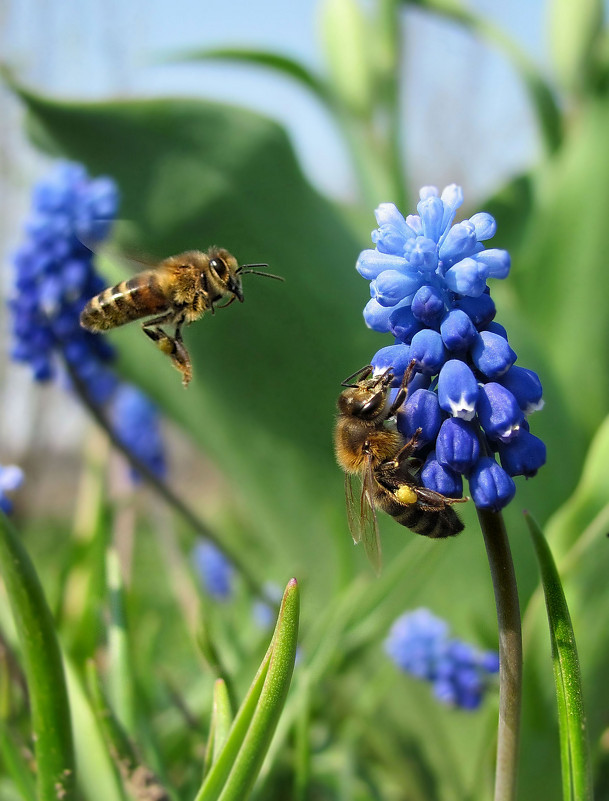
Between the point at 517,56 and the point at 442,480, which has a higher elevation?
the point at 517,56

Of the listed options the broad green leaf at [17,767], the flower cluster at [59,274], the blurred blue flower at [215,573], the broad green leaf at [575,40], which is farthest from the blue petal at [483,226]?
the blurred blue flower at [215,573]

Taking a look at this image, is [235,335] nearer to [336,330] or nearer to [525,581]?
[336,330]

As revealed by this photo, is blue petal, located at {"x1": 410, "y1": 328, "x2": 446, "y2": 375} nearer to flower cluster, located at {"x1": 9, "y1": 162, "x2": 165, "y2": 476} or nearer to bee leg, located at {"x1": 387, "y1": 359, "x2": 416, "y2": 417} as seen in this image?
bee leg, located at {"x1": 387, "y1": 359, "x2": 416, "y2": 417}

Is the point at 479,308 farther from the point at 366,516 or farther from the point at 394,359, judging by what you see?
the point at 366,516

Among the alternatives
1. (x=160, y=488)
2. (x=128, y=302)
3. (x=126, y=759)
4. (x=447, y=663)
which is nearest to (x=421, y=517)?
(x=126, y=759)

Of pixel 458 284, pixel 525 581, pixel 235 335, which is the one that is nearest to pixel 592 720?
pixel 525 581

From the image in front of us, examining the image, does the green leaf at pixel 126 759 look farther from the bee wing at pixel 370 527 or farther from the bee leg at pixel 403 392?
the bee leg at pixel 403 392

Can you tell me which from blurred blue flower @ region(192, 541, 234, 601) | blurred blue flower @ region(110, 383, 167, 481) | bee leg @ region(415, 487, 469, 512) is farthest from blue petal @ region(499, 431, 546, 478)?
blurred blue flower @ region(192, 541, 234, 601)
